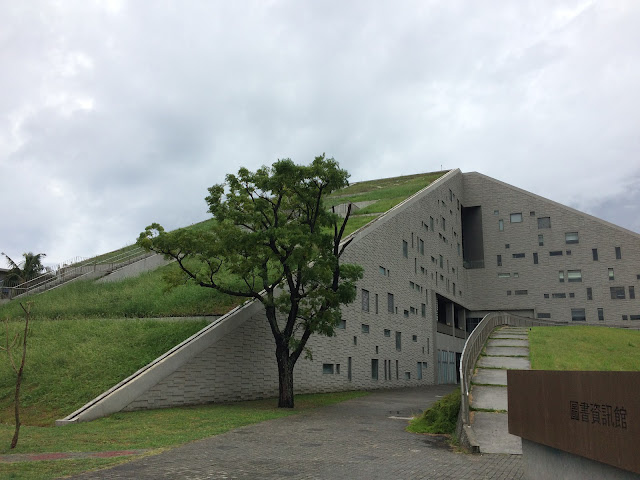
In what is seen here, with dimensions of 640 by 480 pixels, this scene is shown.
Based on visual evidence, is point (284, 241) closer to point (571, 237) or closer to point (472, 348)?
point (472, 348)

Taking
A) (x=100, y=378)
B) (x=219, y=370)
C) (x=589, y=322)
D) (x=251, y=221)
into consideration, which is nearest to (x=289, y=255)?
→ (x=251, y=221)

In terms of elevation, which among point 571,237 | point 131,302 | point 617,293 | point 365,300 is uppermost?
point 571,237

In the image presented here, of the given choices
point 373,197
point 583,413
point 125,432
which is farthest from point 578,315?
point 583,413

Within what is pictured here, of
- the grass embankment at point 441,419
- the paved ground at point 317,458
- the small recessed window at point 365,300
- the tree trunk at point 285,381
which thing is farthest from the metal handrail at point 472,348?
the small recessed window at point 365,300

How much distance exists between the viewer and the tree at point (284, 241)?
19.1 metres

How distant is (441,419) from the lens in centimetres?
1459

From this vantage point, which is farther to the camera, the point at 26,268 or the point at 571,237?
the point at 571,237

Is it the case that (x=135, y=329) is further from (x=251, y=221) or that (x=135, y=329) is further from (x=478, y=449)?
A: (x=478, y=449)

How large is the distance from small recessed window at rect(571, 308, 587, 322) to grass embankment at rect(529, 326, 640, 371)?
24.3m

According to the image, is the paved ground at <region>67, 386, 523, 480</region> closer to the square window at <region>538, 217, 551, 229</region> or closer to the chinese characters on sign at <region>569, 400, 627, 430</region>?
the chinese characters on sign at <region>569, 400, 627, 430</region>

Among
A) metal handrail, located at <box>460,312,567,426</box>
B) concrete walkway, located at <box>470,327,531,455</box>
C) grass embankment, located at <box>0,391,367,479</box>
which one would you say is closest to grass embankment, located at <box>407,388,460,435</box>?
concrete walkway, located at <box>470,327,531,455</box>

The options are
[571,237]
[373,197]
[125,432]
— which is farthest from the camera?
[373,197]

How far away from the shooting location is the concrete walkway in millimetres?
11992

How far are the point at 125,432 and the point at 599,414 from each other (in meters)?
11.4
